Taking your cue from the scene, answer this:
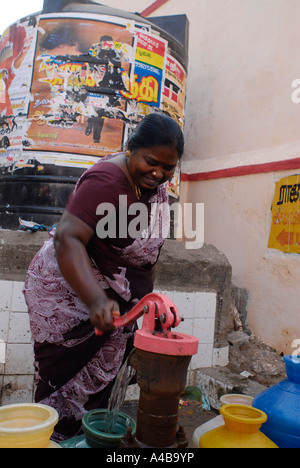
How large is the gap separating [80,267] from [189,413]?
2.25 meters

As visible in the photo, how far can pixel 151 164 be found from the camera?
61.4 inches

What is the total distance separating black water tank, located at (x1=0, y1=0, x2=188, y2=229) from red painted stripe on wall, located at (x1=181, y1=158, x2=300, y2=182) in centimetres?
128

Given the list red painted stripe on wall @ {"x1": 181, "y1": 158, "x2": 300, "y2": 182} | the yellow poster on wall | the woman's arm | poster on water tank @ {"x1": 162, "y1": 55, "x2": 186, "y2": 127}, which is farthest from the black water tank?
the woman's arm

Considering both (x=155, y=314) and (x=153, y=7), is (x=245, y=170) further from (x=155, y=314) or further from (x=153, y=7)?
(x=153, y=7)

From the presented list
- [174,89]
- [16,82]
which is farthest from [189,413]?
[16,82]

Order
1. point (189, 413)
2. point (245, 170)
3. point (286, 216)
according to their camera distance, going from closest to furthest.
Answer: point (189, 413) < point (286, 216) < point (245, 170)

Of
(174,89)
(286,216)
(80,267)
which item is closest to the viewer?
(80,267)

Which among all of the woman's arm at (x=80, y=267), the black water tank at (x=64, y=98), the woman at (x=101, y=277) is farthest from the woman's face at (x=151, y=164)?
the black water tank at (x=64, y=98)

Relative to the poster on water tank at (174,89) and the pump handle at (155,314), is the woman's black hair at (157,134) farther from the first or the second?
the poster on water tank at (174,89)

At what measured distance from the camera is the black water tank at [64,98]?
10.6ft

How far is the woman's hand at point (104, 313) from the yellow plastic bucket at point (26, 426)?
31 centimetres

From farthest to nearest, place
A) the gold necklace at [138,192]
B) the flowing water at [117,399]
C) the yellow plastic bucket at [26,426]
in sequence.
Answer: the gold necklace at [138,192] → the flowing water at [117,399] → the yellow plastic bucket at [26,426]

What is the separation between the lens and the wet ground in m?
2.98
